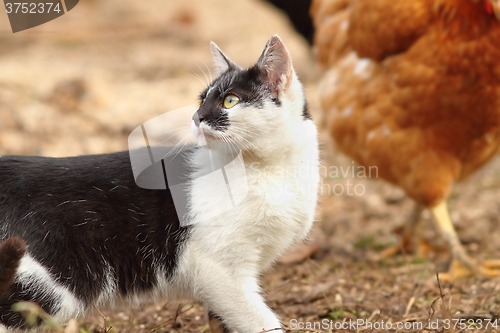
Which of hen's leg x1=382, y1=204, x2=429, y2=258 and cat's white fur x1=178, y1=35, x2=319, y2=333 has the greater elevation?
cat's white fur x1=178, y1=35, x2=319, y2=333

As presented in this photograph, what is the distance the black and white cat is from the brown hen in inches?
55.2

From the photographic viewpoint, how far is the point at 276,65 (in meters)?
2.24

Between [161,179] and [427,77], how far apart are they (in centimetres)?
197

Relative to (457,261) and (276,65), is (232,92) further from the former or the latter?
(457,261)

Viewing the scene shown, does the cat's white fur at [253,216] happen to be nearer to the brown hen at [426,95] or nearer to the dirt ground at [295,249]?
the dirt ground at [295,249]

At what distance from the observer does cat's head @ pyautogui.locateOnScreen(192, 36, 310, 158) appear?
2.16 metres

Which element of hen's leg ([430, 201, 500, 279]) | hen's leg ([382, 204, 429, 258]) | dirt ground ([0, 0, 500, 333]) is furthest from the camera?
hen's leg ([382, 204, 429, 258])

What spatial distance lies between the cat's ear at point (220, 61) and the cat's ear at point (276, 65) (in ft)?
0.94

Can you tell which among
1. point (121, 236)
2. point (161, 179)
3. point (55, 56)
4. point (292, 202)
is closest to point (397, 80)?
point (292, 202)

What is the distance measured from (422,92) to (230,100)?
1.67 meters

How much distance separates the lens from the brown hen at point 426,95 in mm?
3285

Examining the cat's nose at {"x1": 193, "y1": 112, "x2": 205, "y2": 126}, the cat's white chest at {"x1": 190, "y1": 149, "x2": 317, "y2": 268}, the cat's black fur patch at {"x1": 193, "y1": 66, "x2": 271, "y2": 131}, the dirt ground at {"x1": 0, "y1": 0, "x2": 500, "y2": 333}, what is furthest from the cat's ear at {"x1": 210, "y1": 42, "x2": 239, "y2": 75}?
the cat's white chest at {"x1": 190, "y1": 149, "x2": 317, "y2": 268}

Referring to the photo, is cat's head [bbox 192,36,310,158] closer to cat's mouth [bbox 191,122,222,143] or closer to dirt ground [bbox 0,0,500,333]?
cat's mouth [bbox 191,122,222,143]

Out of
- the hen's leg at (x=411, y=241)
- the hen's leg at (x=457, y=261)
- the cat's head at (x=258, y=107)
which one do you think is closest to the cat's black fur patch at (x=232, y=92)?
the cat's head at (x=258, y=107)
